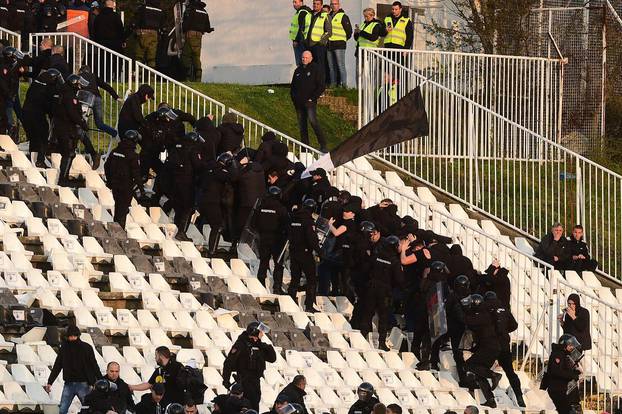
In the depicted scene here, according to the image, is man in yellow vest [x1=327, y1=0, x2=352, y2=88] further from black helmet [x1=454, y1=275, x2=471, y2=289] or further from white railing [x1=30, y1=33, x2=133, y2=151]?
black helmet [x1=454, y1=275, x2=471, y2=289]

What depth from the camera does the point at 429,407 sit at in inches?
1198

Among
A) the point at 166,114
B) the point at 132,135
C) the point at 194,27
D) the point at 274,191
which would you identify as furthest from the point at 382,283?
the point at 194,27

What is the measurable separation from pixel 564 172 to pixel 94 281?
9.72 meters

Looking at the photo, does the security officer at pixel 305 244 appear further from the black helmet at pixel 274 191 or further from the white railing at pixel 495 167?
the white railing at pixel 495 167

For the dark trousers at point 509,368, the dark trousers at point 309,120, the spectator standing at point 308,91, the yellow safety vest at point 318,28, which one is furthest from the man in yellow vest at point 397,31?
the dark trousers at point 509,368

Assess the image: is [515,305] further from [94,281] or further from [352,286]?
[94,281]

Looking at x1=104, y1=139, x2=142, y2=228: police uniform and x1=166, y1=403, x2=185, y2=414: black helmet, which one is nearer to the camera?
x1=166, y1=403, x2=185, y2=414: black helmet

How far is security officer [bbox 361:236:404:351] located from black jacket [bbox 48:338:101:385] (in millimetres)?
5332

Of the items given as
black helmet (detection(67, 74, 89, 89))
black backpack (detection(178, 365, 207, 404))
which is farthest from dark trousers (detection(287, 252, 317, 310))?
black backpack (detection(178, 365, 207, 404))

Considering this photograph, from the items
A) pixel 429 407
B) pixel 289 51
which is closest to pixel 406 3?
pixel 289 51

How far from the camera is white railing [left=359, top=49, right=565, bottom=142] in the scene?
39000mm

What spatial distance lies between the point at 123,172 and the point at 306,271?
2.73m

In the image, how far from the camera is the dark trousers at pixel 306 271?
31.5 metres

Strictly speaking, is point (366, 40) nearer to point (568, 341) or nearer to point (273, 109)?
point (273, 109)
